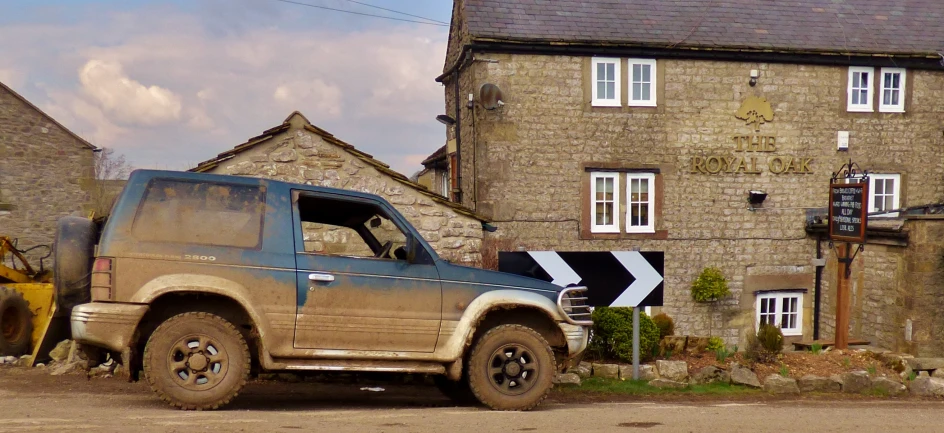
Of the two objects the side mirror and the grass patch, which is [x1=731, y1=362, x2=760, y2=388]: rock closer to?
the grass patch

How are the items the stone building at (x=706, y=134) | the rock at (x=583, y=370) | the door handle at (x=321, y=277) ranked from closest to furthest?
1. the door handle at (x=321, y=277)
2. the rock at (x=583, y=370)
3. the stone building at (x=706, y=134)

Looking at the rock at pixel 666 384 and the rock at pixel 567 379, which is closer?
the rock at pixel 567 379

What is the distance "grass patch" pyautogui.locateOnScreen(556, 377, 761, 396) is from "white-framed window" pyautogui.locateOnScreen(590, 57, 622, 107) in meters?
10.3

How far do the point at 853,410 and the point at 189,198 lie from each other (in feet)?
21.5

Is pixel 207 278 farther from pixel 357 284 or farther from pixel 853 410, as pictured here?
pixel 853 410

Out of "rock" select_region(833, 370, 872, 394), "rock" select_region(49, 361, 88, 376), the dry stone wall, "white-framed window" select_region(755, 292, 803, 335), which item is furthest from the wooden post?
"rock" select_region(49, 361, 88, 376)

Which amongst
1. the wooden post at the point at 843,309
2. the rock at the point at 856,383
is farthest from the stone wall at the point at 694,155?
the rock at the point at 856,383

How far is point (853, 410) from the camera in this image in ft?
27.5

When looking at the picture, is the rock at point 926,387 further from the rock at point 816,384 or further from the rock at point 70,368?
the rock at point 70,368

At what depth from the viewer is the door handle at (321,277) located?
284 inches

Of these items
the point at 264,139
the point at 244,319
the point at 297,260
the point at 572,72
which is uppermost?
the point at 572,72

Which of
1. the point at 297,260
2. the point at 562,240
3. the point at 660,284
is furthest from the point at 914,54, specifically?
the point at 297,260

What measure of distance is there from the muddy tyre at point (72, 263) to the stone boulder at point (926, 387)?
906 cm

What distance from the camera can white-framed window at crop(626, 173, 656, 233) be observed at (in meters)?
19.5
